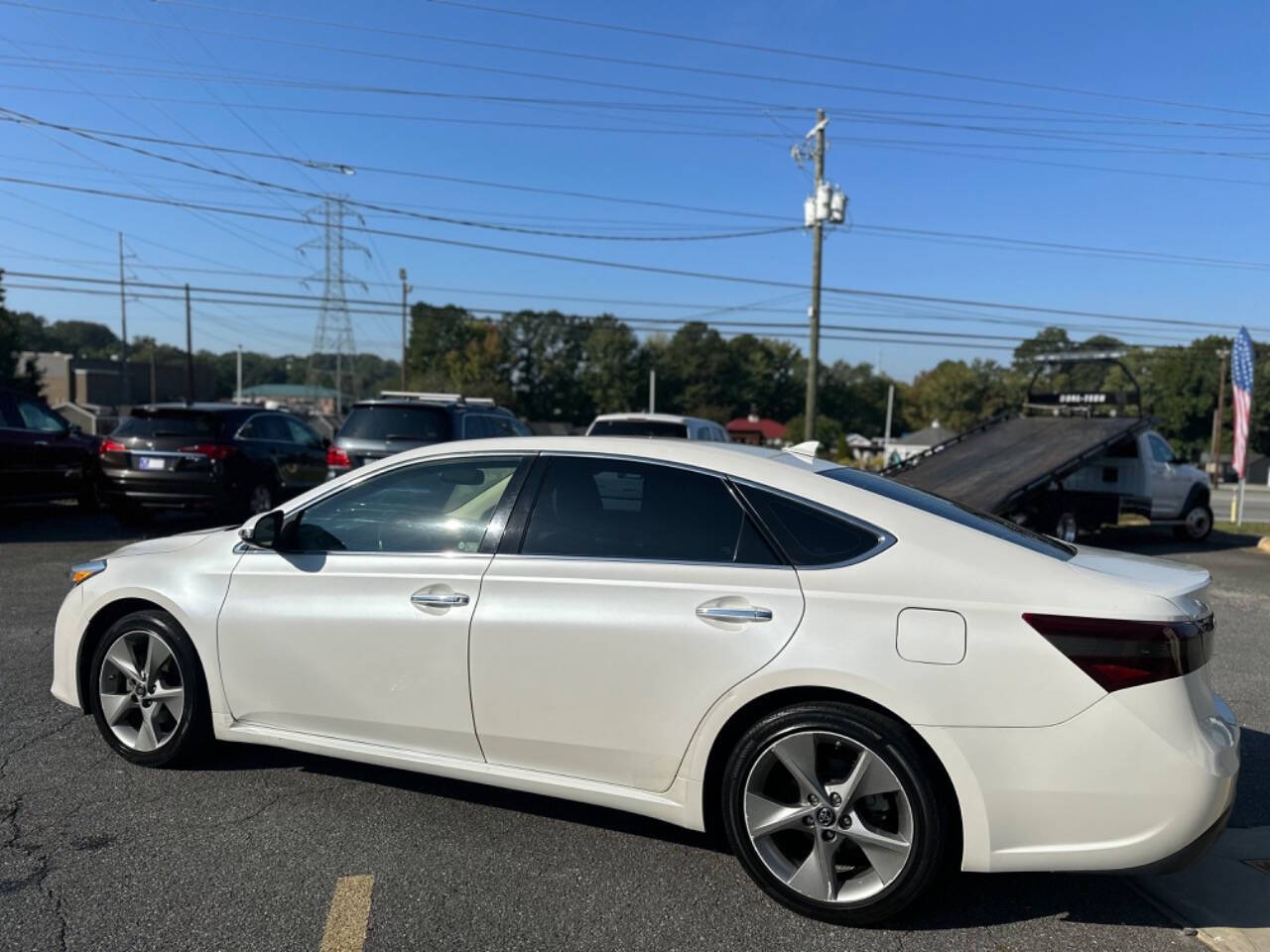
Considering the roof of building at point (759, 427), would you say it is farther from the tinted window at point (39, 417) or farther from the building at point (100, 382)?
the tinted window at point (39, 417)

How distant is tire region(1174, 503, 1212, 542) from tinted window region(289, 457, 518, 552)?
14859mm

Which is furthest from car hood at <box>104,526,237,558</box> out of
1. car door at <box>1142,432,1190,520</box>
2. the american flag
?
the american flag

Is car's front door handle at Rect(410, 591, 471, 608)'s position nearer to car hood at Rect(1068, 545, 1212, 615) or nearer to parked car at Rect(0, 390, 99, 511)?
car hood at Rect(1068, 545, 1212, 615)

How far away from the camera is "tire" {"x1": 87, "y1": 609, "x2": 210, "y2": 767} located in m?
4.11

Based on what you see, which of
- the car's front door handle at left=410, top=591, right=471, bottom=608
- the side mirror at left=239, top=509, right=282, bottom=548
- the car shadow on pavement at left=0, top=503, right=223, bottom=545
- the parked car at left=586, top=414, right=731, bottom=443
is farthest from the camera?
the parked car at left=586, top=414, right=731, bottom=443

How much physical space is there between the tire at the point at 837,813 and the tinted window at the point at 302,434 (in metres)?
11.4

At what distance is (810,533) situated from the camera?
10.8ft

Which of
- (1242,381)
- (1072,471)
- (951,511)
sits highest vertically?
(1242,381)

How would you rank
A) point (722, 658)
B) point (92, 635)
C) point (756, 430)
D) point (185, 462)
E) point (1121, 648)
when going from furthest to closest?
point (756, 430)
point (185, 462)
point (92, 635)
point (722, 658)
point (1121, 648)

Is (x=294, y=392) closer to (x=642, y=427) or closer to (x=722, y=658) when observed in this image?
(x=642, y=427)

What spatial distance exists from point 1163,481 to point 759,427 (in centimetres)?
7562

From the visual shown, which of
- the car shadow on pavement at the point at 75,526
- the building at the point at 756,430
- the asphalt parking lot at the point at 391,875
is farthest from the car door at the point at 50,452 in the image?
the building at the point at 756,430

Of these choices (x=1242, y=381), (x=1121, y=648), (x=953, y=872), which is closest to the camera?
(x=1121, y=648)

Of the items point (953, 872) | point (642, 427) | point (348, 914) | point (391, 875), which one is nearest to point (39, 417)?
point (642, 427)
